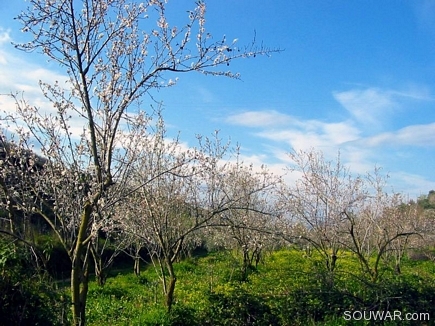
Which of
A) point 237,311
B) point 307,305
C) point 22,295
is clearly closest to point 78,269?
point 22,295

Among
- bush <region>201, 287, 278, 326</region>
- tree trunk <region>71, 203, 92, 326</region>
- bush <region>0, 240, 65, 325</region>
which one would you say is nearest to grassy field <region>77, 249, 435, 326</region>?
bush <region>201, 287, 278, 326</region>

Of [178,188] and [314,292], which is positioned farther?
[178,188]

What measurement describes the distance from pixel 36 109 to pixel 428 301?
26.4 feet

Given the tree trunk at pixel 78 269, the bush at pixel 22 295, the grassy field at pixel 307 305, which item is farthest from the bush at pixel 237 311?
the bush at pixel 22 295

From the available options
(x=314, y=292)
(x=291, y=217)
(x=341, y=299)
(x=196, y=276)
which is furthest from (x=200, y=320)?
(x=196, y=276)

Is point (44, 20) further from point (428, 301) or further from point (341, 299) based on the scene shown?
point (428, 301)

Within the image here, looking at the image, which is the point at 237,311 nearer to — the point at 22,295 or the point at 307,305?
the point at 307,305

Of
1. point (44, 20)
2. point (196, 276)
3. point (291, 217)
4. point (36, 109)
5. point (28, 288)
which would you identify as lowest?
point (196, 276)

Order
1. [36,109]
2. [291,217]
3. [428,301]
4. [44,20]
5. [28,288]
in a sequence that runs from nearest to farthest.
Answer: [28,288], [44,20], [36,109], [428,301], [291,217]

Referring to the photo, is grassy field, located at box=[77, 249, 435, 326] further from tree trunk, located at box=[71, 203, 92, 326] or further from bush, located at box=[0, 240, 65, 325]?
bush, located at box=[0, 240, 65, 325]

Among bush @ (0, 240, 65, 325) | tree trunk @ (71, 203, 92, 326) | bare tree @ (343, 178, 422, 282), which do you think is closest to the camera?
bush @ (0, 240, 65, 325)

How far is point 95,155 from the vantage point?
516 centimetres

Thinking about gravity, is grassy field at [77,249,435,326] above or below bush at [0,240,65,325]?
below

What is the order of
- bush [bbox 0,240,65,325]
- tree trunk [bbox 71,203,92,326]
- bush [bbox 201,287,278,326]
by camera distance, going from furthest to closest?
bush [bbox 201,287,278,326] < tree trunk [bbox 71,203,92,326] < bush [bbox 0,240,65,325]
